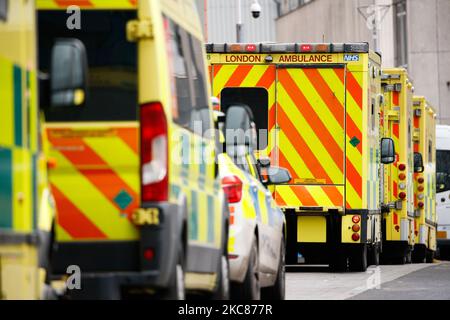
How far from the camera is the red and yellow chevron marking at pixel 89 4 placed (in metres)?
9.79

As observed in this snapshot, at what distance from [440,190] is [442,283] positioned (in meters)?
18.3

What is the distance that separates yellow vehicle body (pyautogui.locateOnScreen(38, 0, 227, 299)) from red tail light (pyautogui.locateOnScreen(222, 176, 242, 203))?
10.0ft

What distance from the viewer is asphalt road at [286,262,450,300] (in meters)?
16.5

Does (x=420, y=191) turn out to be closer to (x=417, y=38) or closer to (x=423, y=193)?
(x=423, y=193)

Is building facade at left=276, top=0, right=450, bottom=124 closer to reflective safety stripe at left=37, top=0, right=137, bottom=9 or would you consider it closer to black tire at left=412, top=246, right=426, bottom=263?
black tire at left=412, top=246, right=426, bottom=263

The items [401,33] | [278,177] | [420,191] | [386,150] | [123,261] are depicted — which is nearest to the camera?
[123,261]

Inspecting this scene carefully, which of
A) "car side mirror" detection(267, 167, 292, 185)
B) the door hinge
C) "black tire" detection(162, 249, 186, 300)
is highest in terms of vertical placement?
the door hinge

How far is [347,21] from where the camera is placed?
6397cm

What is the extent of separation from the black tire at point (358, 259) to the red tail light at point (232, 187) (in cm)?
948

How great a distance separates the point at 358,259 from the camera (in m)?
22.7

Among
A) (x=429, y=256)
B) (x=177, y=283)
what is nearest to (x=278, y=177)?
(x=177, y=283)

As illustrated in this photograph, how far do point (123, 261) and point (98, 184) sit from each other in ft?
1.59

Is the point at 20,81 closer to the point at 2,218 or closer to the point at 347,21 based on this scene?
the point at 2,218

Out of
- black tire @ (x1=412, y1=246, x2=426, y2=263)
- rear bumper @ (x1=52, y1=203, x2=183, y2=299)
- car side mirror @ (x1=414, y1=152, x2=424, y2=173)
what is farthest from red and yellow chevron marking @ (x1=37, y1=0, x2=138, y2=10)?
black tire @ (x1=412, y1=246, x2=426, y2=263)
